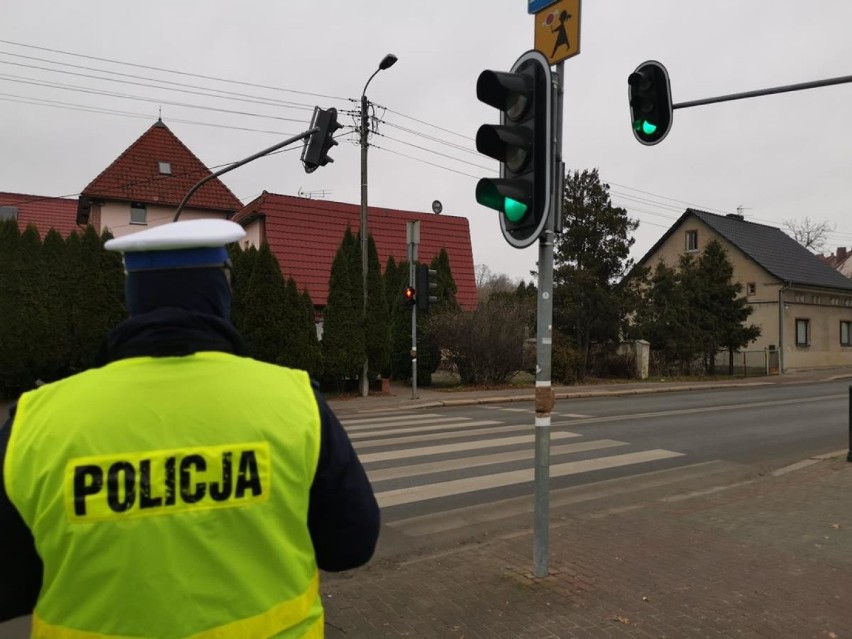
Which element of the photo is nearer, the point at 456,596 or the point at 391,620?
the point at 391,620

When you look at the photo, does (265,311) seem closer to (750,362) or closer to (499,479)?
(499,479)

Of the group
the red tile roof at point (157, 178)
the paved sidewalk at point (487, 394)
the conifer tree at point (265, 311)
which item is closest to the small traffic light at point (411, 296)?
the paved sidewalk at point (487, 394)

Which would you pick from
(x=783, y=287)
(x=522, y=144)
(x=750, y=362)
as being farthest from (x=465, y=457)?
(x=783, y=287)

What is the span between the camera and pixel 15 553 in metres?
1.39

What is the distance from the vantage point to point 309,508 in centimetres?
159

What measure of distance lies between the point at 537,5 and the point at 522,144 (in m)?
1.12

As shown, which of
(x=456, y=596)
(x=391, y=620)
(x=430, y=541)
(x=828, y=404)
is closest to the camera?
(x=391, y=620)

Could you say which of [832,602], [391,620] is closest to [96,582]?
[391,620]

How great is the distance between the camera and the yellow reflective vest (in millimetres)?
1341

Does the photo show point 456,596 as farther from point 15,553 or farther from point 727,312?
point 727,312

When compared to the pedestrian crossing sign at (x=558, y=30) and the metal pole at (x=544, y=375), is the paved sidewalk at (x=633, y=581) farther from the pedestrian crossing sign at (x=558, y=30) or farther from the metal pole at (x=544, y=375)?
the pedestrian crossing sign at (x=558, y=30)

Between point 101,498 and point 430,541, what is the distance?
4.74 metres

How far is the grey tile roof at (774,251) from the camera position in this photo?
115 ft

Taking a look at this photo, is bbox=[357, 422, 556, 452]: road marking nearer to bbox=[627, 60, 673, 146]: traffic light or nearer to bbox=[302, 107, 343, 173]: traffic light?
bbox=[627, 60, 673, 146]: traffic light
